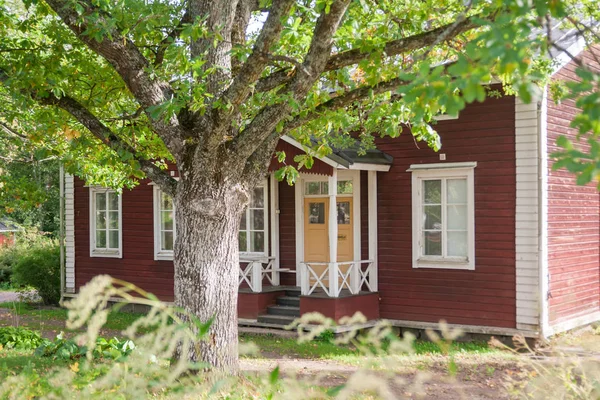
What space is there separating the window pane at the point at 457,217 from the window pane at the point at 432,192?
0.33 m

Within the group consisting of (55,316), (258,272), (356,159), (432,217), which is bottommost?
(55,316)

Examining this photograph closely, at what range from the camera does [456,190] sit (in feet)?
44.0

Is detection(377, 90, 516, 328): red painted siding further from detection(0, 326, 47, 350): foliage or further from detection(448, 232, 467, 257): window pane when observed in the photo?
detection(0, 326, 47, 350): foliage

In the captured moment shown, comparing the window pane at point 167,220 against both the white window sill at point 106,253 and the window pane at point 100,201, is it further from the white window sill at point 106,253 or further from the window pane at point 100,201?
the window pane at point 100,201

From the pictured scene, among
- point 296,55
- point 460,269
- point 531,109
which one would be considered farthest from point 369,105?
point 460,269

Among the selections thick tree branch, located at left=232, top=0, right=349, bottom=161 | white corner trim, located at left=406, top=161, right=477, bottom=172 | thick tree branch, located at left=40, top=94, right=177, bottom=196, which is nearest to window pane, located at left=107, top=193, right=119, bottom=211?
white corner trim, located at left=406, top=161, right=477, bottom=172

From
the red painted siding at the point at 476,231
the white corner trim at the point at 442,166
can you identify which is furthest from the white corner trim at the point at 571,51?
the white corner trim at the point at 442,166

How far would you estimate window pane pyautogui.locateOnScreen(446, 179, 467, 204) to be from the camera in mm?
13289

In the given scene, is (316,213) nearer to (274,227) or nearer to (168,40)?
(274,227)

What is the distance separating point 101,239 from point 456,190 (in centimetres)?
1018

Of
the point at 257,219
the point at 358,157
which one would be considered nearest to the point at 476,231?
the point at 358,157

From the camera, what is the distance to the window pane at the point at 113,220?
1878 centimetres

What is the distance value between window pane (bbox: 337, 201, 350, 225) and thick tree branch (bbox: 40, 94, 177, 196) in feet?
21.7

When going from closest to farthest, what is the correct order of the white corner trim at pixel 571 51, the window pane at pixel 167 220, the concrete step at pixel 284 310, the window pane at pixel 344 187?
the white corner trim at pixel 571 51
the concrete step at pixel 284 310
the window pane at pixel 344 187
the window pane at pixel 167 220
